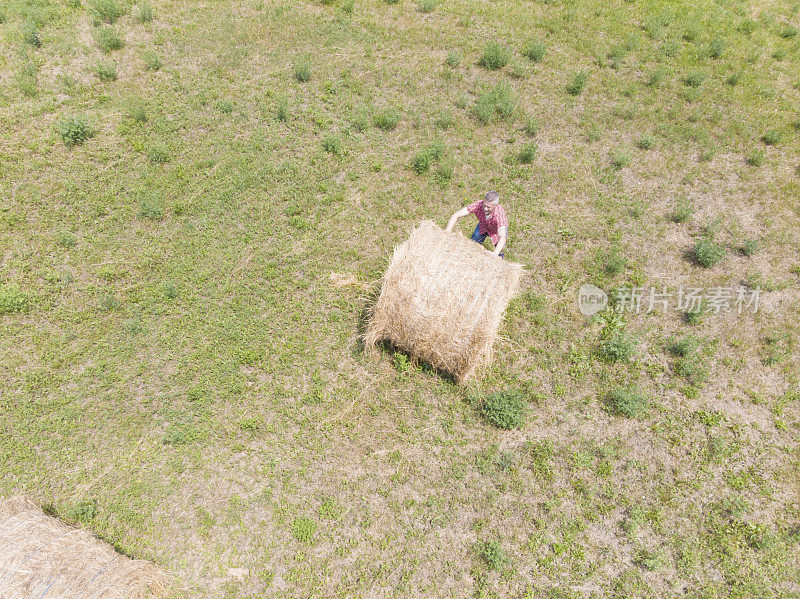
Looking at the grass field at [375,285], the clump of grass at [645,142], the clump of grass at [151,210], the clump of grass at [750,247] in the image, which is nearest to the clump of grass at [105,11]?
the grass field at [375,285]

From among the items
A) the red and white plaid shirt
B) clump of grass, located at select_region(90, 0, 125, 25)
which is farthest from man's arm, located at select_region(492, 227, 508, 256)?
clump of grass, located at select_region(90, 0, 125, 25)

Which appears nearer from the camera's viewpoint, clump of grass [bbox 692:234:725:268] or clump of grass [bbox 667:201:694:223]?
clump of grass [bbox 692:234:725:268]

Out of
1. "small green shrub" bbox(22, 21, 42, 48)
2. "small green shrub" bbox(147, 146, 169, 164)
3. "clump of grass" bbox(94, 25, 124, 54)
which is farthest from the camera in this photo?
"clump of grass" bbox(94, 25, 124, 54)

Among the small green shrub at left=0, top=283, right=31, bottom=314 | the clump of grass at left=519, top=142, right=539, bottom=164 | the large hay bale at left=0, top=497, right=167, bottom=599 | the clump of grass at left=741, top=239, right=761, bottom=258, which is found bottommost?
the large hay bale at left=0, top=497, right=167, bottom=599

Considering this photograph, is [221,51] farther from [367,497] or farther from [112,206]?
[367,497]

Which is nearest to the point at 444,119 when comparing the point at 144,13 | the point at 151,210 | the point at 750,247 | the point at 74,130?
the point at 151,210

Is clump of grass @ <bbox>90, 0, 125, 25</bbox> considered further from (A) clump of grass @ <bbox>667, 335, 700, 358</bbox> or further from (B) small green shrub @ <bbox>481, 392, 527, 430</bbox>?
(A) clump of grass @ <bbox>667, 335, 700, 358</bbox>
